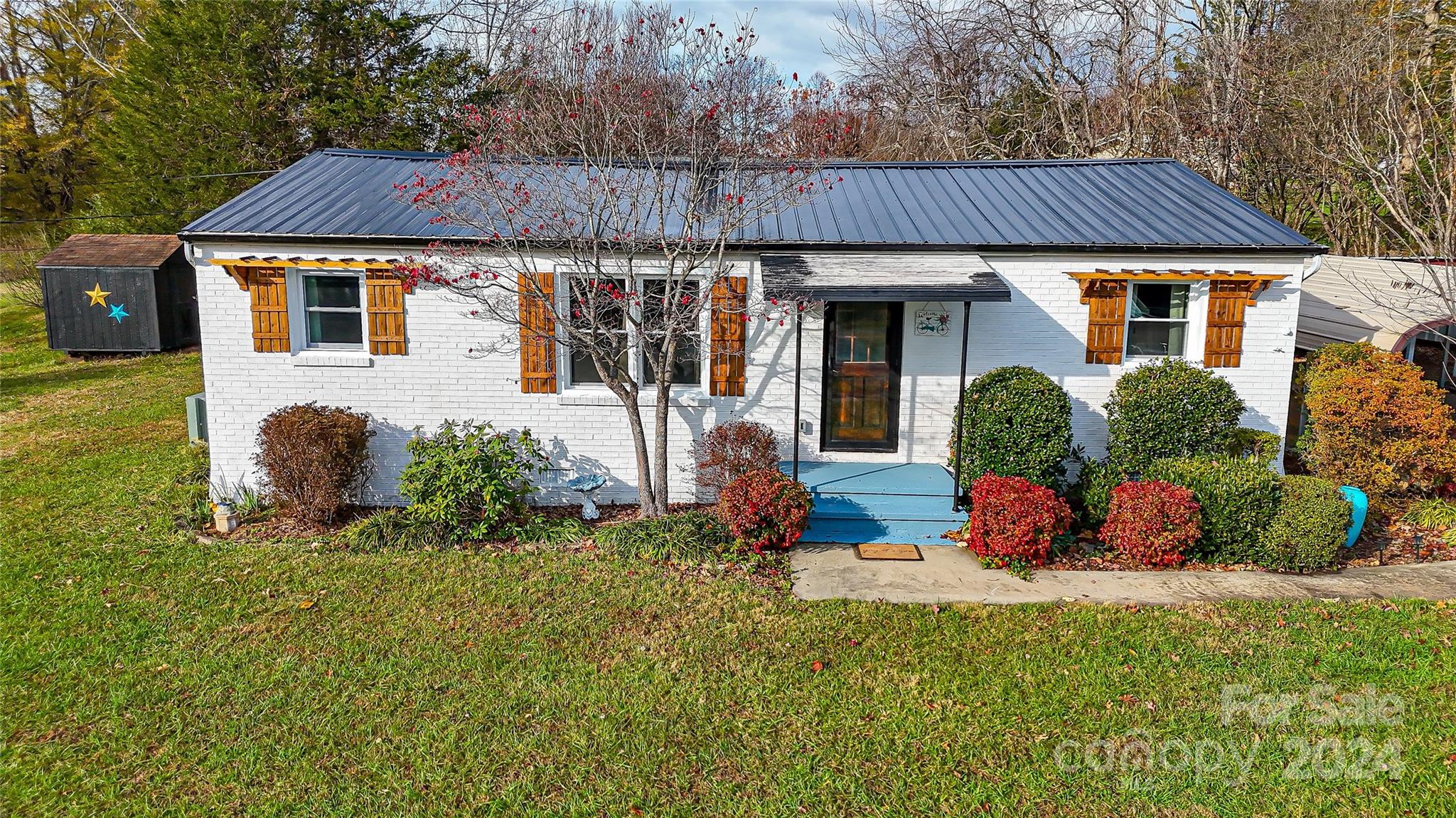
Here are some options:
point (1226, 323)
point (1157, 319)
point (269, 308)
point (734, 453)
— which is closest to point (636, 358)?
point (734, 453)

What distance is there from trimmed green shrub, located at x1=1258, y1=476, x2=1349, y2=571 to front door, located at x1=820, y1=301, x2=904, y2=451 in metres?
3.67

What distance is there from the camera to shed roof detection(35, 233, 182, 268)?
1770 cm

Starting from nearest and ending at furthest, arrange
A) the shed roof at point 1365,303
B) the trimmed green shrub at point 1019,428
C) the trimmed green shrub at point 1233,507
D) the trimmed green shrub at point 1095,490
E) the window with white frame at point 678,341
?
the trimmed green shrub at point 1233,507, the trimmed green shrub at point 1019,428, the trimmed green shrub at point 1095,490, the window with white frame at point 678,341, the shed roof at point 1365,303

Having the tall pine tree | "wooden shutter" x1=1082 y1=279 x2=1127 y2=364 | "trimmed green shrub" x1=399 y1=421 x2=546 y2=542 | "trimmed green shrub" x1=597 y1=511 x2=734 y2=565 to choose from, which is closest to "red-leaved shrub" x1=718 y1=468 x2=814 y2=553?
"trimmed green shrub" x1=597 y1=511 x2=734 y2=565

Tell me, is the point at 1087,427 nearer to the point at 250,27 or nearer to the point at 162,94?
the point at 250,27

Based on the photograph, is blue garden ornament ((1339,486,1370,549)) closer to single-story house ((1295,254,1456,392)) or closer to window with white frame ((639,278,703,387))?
single-story house ((1295,254,1456,392))

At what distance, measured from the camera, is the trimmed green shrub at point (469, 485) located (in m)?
7.76

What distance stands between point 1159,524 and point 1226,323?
2970mm

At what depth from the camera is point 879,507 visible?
322 inches

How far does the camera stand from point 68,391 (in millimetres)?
15148

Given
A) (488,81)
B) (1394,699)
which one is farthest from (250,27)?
(1394,699)

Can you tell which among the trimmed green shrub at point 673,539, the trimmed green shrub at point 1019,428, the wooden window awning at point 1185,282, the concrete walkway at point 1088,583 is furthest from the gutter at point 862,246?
the concrete walkway at point 1088,583

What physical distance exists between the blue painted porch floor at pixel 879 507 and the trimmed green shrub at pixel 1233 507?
7.04ft

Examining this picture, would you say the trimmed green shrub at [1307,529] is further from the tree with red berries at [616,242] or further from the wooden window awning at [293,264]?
the wooden window awning at [293,264]
